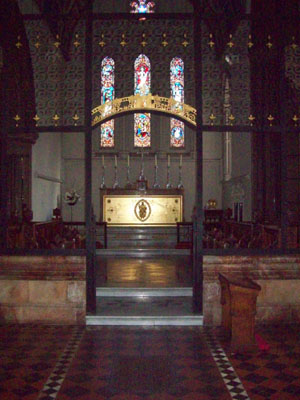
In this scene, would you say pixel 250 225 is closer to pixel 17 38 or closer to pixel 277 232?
pixel 277 232

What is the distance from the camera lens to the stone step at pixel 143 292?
22.9 ft

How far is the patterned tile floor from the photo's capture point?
383 centimetres

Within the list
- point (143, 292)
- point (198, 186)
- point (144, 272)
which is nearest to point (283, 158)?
point (198, 186)

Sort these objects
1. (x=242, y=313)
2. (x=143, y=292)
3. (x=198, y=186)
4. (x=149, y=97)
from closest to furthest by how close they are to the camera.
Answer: (x=242, y=313), (x=198, y=186), (x=149, y=97), (x=143, y=292)

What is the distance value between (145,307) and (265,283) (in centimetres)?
156

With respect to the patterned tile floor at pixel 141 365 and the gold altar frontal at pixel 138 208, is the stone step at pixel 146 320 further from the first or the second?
the gold altar frontal at pixel 138 208

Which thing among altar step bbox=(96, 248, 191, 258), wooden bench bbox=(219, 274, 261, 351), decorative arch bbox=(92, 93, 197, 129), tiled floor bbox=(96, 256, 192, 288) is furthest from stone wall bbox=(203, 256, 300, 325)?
altar step bbox=(96, 248, 191, 258)

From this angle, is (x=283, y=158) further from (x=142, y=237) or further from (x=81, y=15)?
(x=142, y=237)

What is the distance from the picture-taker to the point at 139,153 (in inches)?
663

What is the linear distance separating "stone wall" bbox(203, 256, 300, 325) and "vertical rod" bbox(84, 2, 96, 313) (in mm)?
1371

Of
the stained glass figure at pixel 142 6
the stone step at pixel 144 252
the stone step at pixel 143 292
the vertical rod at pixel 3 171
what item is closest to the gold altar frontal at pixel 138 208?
the stone step at pixel 144 252

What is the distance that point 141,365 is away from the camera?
14.7 ft

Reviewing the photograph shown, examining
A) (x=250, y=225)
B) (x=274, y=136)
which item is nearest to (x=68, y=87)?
(x=250, y=225)

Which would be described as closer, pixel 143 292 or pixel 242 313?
pixel 242 313
